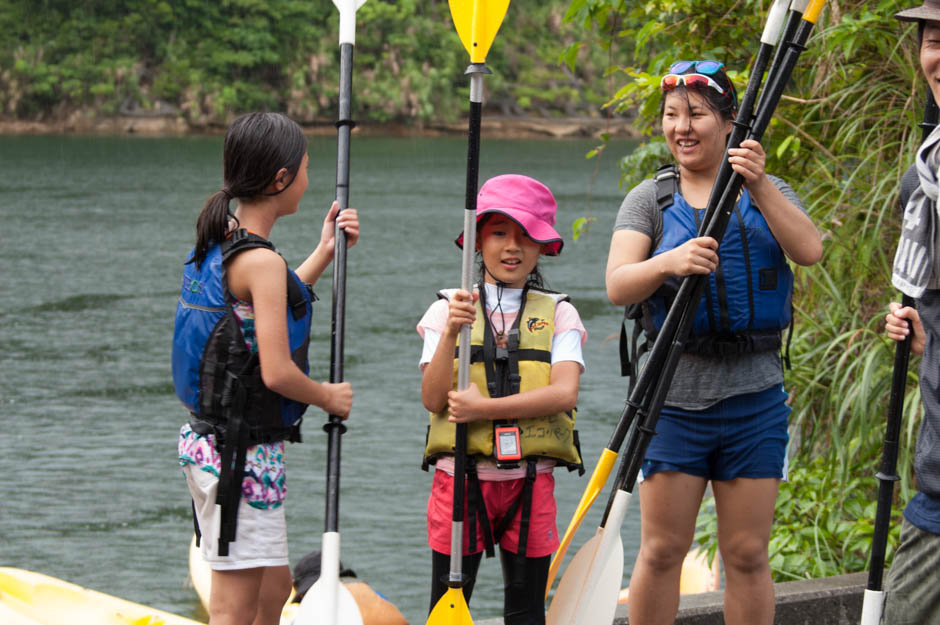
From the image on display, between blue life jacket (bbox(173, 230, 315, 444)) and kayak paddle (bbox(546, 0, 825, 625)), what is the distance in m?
0.74

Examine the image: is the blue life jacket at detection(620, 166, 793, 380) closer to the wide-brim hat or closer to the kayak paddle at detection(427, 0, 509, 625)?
the kayak paddle at detection(427, 0, 509, 625)

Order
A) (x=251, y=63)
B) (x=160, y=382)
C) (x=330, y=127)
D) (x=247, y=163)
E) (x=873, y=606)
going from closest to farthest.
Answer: (x=247, y=163), (x=873, y=606), (x=160, y=382), (x=330, y=127), (x=251, y=63)

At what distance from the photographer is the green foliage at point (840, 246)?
3996 millimetres

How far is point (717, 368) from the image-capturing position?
260 centimetres

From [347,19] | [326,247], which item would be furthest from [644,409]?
[347,19]

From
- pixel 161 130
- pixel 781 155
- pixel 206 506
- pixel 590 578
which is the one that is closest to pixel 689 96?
pixel 590 578

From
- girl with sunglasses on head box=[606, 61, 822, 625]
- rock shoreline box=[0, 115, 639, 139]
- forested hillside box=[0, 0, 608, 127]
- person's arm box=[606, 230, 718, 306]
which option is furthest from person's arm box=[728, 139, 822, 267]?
forested hillside box=[0, 0, 608, 127]

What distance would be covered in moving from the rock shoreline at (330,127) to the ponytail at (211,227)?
48327 millimetres

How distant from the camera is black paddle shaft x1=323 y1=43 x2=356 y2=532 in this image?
2.61m

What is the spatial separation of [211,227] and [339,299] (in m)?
0.34

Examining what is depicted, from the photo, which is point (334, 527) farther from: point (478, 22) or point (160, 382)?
point (160, 382)

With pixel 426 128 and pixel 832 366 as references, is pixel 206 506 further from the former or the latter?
pixel 426 128

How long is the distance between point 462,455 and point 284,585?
46cm

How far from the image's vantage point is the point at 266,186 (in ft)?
8.18
